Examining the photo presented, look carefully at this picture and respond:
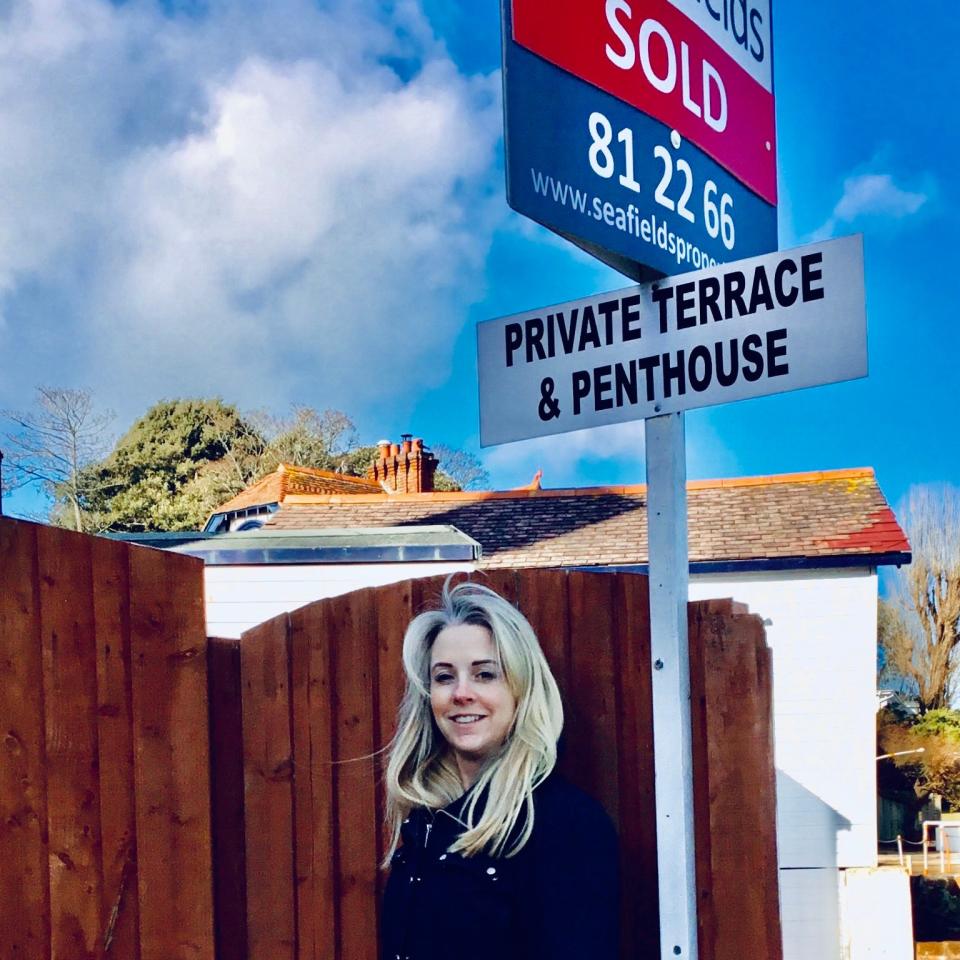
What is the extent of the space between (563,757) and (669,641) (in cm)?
60

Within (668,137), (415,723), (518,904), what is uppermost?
(668,137)

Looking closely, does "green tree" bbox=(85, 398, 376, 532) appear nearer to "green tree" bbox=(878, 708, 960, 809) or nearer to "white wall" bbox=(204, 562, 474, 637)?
"green tree" bbox=(878, 708, 960, 809)

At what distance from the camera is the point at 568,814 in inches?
97.7

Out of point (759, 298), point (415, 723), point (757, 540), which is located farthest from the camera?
point (757, 540)

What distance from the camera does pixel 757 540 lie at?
1347cm

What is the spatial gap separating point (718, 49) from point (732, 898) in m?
2.25

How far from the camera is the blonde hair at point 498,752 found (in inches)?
99.3

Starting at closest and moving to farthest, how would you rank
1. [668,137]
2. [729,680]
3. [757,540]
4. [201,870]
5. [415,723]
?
[668,137] < [415,723] < [729,680] < [201,870] < [757,540]

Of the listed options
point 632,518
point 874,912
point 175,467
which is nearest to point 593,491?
point 632,518

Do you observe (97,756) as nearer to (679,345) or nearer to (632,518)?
(679,345)

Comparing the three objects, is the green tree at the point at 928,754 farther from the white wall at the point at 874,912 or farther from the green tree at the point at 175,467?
the green tree at the point at 175,467

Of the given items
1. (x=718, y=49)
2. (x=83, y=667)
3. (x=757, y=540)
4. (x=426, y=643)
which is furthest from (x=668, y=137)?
(x=757, y=540)

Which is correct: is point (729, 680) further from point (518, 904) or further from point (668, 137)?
point (668, 137)

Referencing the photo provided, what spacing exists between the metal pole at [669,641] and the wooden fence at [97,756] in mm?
1730
